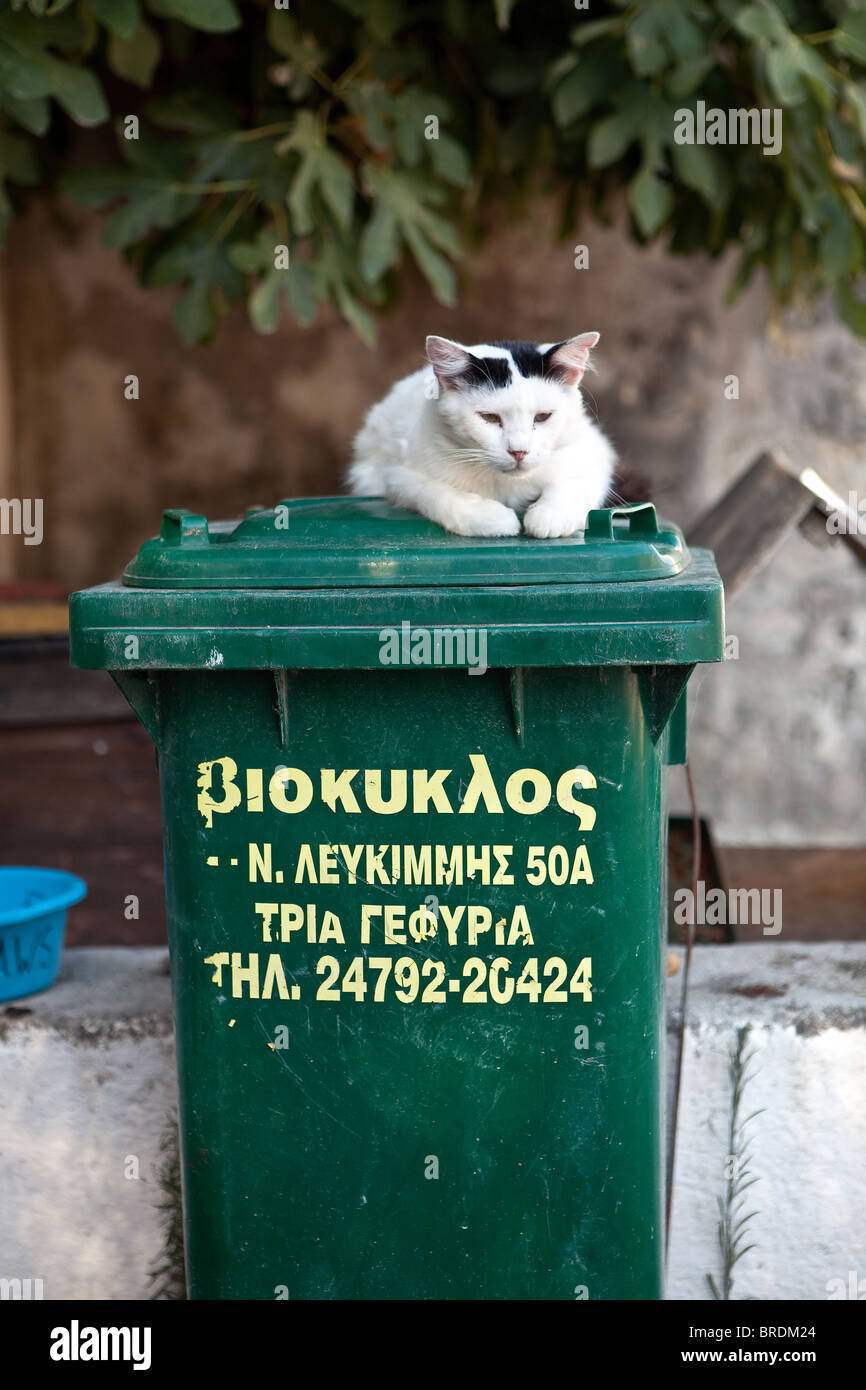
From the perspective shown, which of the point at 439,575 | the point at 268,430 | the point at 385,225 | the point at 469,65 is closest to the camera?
the point at 439,575

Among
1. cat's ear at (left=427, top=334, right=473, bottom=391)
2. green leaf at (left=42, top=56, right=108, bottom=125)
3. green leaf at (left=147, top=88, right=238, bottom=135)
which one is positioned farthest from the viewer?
green leaf at (left=147, top=88, right=238, bottom=135)

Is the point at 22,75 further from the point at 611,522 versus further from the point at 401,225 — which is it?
the point at 611,522

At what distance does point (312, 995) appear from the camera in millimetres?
1880

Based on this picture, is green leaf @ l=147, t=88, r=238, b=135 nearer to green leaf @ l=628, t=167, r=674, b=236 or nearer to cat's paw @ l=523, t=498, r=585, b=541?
green leaf @ l=628, t=167, r=674, b=236

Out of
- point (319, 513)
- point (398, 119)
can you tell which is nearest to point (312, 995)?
point (319, 513)

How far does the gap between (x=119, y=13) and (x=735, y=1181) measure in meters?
2.52

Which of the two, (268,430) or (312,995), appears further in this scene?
(268,430)

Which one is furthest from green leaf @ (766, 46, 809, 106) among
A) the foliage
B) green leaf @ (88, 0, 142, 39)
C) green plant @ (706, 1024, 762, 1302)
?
green plant @ (706, 1024, 762, 1302)

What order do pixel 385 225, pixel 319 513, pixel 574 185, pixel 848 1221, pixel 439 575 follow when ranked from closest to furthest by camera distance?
pixel 439 575 → pixel 319 513 → pixel 848 1221 → pixel 385 225 → pixel 574 185

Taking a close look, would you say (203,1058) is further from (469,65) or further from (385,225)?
(469,65)

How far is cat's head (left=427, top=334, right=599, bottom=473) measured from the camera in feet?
7.06

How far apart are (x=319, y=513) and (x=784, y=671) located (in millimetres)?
3193

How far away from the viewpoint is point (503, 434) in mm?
2154

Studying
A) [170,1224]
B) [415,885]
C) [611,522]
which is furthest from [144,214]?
[170,1224]
